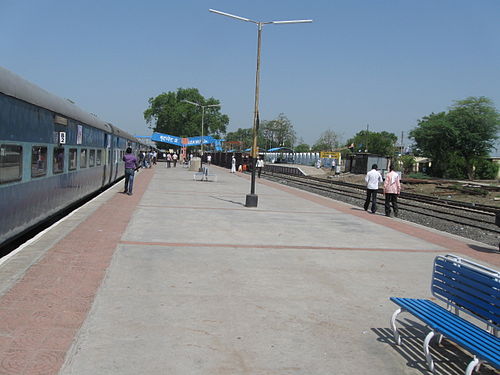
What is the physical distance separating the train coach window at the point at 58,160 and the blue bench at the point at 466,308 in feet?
25.4

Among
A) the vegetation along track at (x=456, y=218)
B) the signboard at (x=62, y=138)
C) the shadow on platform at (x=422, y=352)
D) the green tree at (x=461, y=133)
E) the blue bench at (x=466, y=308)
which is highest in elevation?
the green tree at (x=461, y=133)

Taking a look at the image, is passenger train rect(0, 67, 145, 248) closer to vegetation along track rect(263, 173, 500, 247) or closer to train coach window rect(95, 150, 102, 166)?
train coach window rect(95, 150, 102, 166)

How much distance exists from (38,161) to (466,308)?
724cm

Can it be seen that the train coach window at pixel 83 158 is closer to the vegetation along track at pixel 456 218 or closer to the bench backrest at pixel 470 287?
the vegetation along track at pixel 456 218

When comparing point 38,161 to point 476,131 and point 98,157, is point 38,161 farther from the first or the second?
point 476,131

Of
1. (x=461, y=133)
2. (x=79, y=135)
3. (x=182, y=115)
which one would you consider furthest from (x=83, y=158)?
(x=182, y=115)

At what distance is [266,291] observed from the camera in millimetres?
5980

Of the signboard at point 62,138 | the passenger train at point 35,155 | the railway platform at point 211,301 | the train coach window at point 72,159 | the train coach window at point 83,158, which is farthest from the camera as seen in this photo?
the train coach window at point 83,158

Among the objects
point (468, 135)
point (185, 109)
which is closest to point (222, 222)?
point (468, 135)

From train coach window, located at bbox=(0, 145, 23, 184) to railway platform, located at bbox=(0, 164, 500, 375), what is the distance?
1.14 m

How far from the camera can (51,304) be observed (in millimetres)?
5004

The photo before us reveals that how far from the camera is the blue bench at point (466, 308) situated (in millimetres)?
3584

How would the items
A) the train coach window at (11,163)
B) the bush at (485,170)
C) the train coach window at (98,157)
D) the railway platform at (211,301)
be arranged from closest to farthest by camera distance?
the railway platform at (211,301)
the train coach window at (11,163)
the train coach window at (98,157)
the bush at (485,170)

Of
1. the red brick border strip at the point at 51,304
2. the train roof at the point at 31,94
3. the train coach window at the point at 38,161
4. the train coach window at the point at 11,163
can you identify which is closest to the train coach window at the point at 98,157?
the train roof at the point at 31,94
